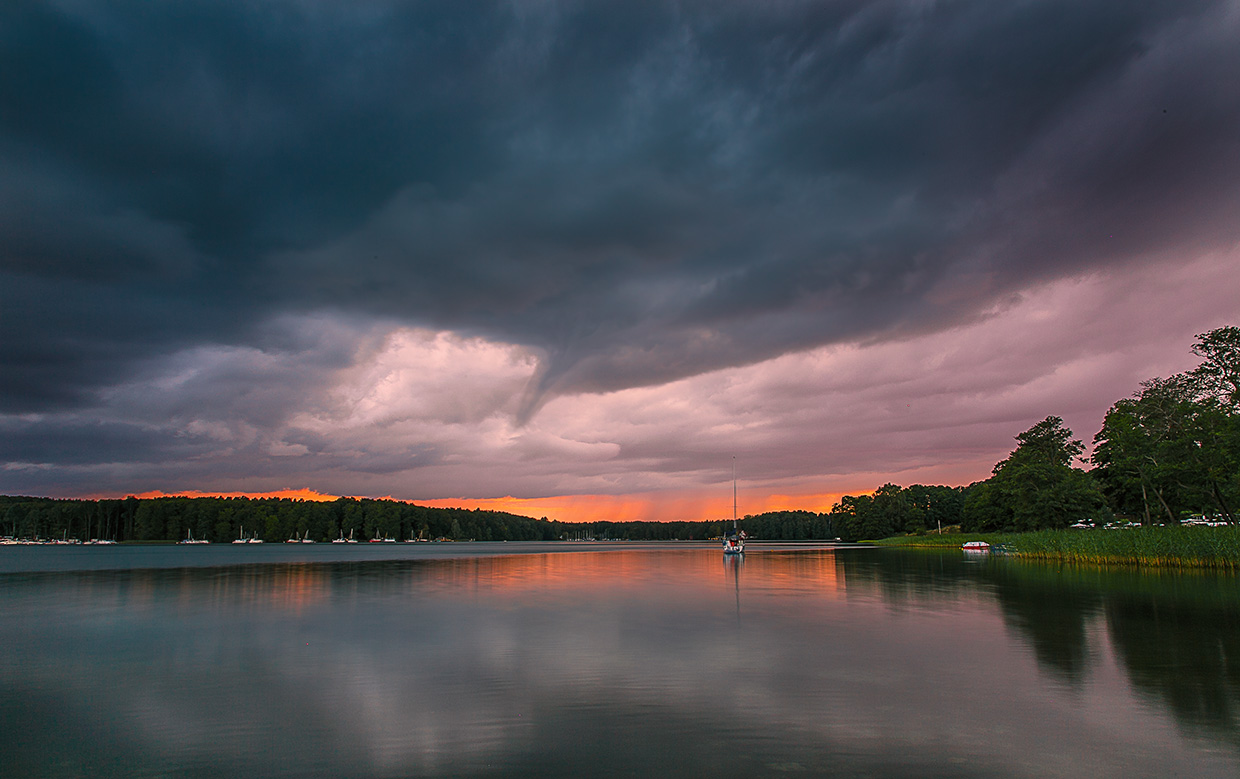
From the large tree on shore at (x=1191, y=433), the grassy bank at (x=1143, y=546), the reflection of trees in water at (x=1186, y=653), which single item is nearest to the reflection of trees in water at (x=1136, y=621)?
the reflection of trees in water at (x=1186, y=653)

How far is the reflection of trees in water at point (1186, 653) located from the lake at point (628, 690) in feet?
0.37

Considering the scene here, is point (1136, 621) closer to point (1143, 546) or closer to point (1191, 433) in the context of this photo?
point (1143, 546)

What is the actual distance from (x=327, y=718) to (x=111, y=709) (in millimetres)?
5048

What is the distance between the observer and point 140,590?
143 ft

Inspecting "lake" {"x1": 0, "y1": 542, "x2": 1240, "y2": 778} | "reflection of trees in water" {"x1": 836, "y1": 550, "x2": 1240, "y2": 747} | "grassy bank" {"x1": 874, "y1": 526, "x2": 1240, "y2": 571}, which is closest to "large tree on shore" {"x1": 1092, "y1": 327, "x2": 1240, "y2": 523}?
"grassy bank" {"x1": 874, "y1": 526, "x2": 1240, "y2": 571}

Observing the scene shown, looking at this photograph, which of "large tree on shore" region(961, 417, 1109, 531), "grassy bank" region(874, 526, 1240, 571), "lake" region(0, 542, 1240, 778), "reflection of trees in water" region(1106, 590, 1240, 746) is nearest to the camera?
"lake" region(0, 542, 1240, 778)

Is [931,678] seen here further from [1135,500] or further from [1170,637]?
[1135,500]

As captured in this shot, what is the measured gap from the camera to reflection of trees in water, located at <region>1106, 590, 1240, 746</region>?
44.2 feet

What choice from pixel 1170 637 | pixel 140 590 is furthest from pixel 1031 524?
pixel 140 590

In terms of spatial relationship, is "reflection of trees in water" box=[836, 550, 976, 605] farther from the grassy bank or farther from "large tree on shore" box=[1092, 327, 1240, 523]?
"large tree on shore" box=[1092, 327, 1240, 523]

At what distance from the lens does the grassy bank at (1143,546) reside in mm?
49531

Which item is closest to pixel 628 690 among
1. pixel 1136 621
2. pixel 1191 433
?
pixel 1136 621

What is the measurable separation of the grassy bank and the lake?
2087 cm

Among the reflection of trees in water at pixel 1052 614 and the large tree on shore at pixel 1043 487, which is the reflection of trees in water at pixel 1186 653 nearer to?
the reflection of trees in water at pixel 1052 614
